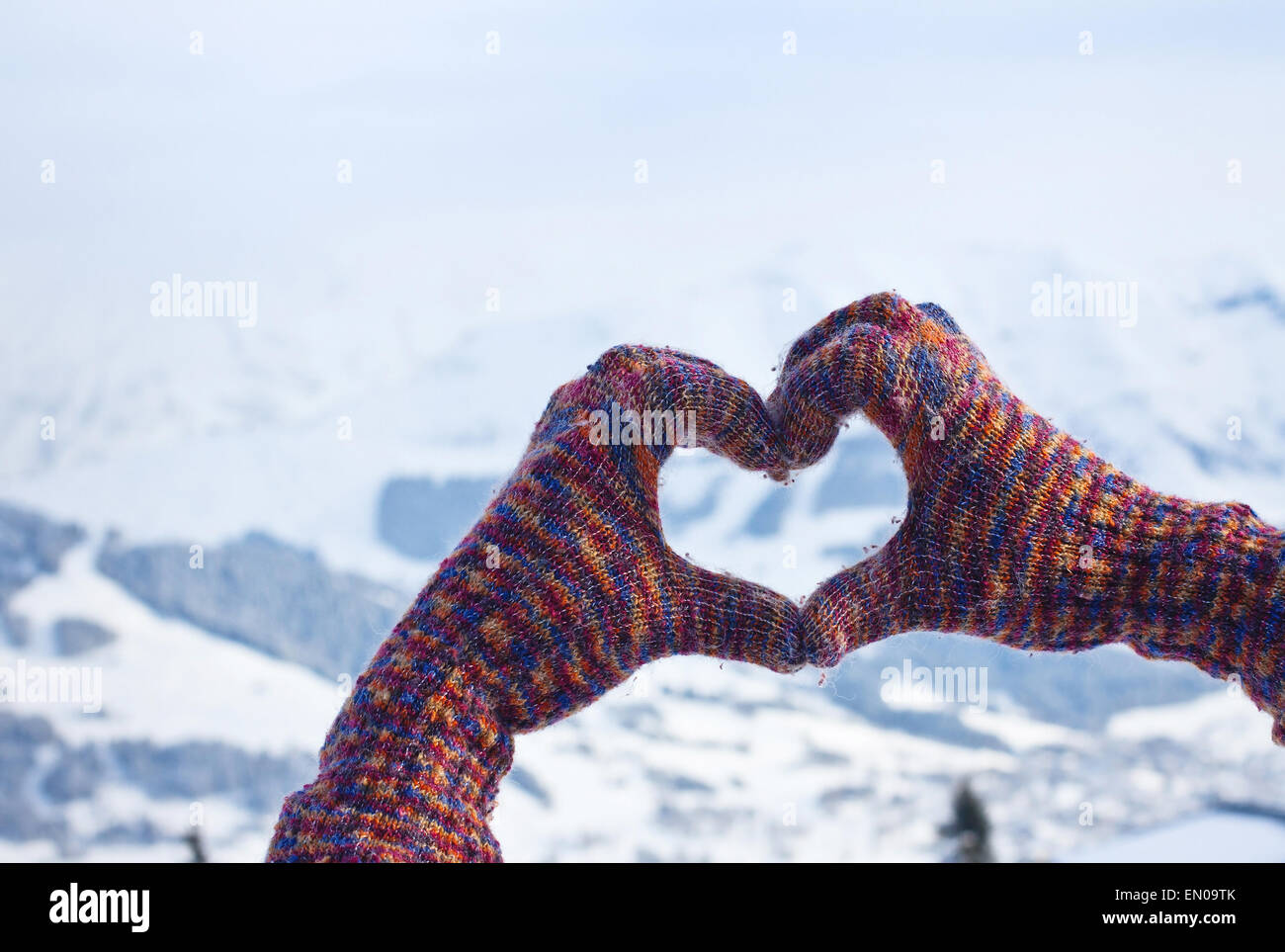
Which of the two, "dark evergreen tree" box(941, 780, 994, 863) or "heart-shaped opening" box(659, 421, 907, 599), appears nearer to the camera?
"dark evergreen tree" box(941, 780, 994, 863)

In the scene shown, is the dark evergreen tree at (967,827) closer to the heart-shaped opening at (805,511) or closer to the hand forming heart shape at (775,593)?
the hand forming heart shape at (775,593)

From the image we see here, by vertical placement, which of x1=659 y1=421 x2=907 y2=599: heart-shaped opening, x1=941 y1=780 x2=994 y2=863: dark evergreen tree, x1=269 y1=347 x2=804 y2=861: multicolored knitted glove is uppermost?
x1=659 y1=421 x2=907 y2=599: heart-shaped opening

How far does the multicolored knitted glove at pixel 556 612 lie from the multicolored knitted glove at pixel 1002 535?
0.08 meters

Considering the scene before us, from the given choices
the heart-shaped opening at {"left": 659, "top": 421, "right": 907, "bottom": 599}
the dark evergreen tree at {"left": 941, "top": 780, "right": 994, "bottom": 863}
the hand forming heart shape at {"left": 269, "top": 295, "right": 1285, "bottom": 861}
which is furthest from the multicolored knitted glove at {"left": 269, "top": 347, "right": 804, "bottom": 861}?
the heart-shaped opening at {"left": 659, "top": 421, "right": 907, "bottom": 599}

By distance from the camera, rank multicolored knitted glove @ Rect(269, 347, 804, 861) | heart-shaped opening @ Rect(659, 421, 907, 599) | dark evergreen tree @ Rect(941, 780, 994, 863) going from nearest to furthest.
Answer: multicolored knitted glove @ Rect(269, 347, 804, 861) < dark evergreen tree @ Rect(941, 780, 994, 863) < heart-shaped opening @ Rect(659, 421, 907, 599)

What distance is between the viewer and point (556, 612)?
1.51 meters

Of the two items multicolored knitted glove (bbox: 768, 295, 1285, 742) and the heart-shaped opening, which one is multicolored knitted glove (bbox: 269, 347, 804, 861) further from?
the heart-shaped opening

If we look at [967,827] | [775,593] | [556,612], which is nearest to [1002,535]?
[775,593]

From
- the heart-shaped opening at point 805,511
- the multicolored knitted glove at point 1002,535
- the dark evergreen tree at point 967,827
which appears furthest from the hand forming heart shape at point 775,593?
→ the heart-shaped opening at point 805,511

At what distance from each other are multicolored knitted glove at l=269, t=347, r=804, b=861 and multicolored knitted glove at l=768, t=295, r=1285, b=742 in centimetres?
8

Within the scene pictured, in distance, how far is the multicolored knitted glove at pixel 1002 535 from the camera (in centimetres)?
145

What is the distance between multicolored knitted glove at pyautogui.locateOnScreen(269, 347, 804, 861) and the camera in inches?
56.1
